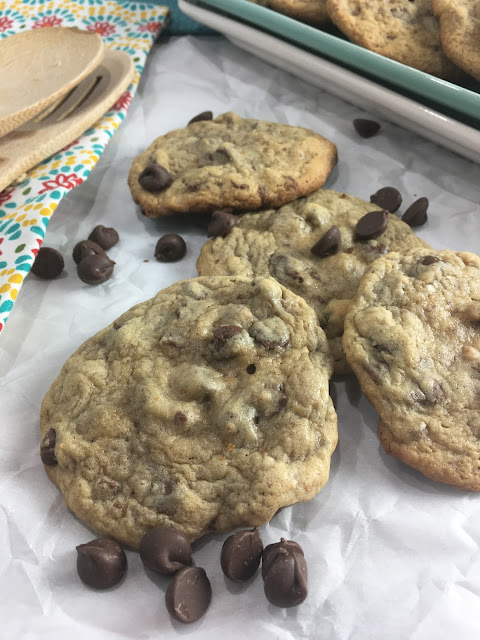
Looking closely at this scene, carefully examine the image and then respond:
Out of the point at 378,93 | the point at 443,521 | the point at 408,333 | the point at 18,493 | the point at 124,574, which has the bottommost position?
the point at 18,493

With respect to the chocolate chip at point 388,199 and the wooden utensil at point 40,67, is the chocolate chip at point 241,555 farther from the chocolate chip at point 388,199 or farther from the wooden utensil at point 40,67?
the wooden utensil at point 40,67

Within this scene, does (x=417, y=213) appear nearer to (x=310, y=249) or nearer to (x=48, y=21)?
(x=310, y=249)

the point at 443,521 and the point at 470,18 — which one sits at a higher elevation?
the point at 470,18

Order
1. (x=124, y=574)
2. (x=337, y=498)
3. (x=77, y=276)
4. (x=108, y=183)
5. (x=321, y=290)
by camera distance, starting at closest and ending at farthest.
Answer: (x=124, y=574) < (x=337, y=498) < (x=321, y=290) < (x=77, y=276) < (x=108, y=183)

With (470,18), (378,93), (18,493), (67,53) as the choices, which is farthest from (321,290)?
(67,53)

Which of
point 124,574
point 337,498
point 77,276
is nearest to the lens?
point 124,574

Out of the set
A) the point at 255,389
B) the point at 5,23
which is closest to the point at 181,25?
the point at 5,23

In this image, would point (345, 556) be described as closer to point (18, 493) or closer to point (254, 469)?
point (254, 469)
